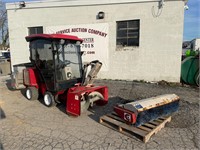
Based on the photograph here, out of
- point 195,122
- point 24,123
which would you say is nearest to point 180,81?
point 195,122

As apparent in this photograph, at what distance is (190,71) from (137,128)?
598 centimetres

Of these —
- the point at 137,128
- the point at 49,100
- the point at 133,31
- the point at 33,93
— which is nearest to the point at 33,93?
the point at 33,93

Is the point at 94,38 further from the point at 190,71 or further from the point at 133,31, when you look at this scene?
the point at 190,71

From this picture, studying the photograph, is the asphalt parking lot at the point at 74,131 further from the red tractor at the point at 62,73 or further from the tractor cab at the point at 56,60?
the tractor cab at the point at 56,60

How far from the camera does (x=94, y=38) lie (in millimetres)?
9133

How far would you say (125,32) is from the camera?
884 centimetres

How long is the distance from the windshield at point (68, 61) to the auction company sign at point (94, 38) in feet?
11.7

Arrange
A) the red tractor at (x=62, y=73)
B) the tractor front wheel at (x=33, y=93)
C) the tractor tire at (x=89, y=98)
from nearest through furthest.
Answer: the tractor tire at (x=89, y=98) → the red tractor at (x=62, y=73) → the tractor front wheel at (x=33, y=93)

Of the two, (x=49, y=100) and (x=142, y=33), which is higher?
(x=142, y=33)

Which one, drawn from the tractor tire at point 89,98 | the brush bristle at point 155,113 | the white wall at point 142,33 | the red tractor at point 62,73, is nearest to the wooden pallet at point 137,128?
the brush bristle at point 155,113

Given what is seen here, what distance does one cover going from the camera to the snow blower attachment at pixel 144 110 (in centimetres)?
338

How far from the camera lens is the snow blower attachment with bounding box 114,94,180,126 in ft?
11.1

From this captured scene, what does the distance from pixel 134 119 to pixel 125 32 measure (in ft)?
20.7

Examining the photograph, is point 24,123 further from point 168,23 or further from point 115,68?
point 168,23
